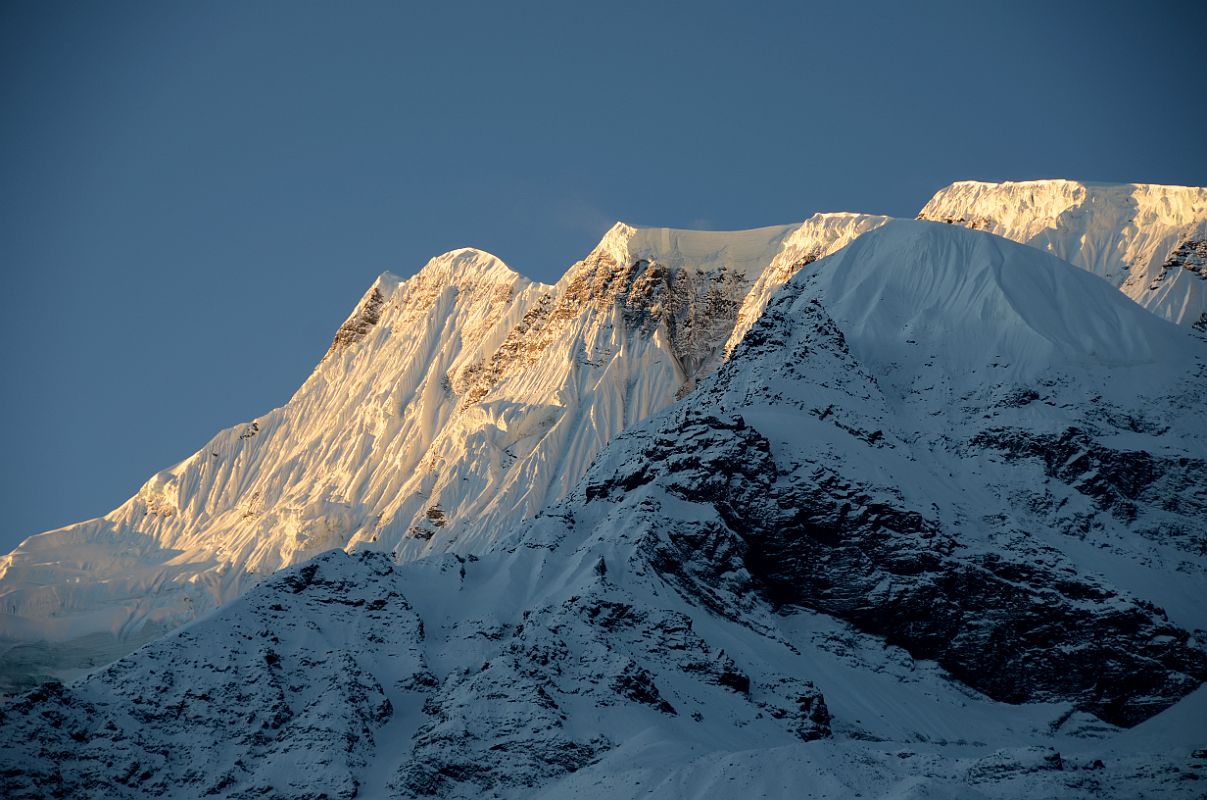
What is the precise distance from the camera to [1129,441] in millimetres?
157750

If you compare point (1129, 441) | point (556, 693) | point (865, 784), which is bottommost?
point (865, 784)

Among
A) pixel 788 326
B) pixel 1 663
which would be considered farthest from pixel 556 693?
pixel 1 663

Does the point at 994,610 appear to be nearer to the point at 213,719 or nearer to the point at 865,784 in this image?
the point at 865,784

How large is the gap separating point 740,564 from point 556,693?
33.9m

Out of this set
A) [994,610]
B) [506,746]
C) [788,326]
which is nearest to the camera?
[506,746]

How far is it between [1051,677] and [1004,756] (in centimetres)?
4414

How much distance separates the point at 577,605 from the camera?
12200cm

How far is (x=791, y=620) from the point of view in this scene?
140625mm

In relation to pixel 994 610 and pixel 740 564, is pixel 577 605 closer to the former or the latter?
pixel 740 564

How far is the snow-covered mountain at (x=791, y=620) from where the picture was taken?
105000 mm

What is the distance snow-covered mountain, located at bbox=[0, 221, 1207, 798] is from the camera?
10500 cm

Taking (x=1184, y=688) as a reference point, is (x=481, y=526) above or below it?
above

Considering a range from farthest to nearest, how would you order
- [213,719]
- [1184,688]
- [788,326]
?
[788,326]
[1184,688]
[213,719]

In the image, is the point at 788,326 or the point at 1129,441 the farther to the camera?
the point at 788,326
